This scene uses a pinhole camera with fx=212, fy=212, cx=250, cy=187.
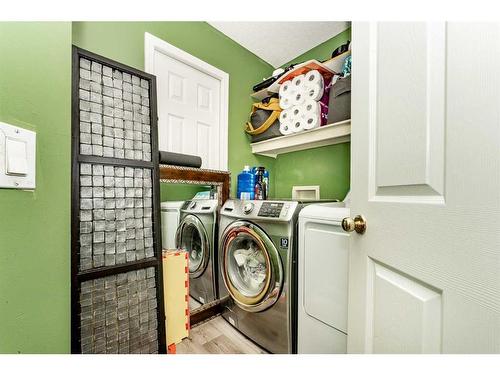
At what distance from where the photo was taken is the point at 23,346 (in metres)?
0.48

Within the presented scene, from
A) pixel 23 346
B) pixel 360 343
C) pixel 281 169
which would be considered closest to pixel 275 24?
pixel 281 169

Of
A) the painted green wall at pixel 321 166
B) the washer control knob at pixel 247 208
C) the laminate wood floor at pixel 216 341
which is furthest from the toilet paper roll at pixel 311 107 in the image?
the laminate wood floor at pixel 216 341

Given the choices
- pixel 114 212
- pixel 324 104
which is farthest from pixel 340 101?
pixel 114 212

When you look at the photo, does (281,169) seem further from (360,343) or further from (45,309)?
(45,309)

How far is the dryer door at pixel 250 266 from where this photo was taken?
1.28 meters

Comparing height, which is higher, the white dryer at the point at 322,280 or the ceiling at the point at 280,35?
the ceiling at the point at 280,35

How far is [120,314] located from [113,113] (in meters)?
0.96

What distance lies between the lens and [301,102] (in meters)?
1.71

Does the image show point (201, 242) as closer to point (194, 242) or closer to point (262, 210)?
point (194, 242)

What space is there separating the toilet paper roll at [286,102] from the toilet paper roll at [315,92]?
158mm

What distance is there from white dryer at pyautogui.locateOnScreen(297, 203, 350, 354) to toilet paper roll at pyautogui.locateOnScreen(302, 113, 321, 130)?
2.50 ft

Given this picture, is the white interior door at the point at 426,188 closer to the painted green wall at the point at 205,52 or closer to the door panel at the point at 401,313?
the door panel at the point at 401,313

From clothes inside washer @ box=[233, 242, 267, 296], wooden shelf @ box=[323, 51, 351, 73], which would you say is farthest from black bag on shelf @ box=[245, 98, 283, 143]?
clothes inside washer @ box=[233, 242, 267, 296]
